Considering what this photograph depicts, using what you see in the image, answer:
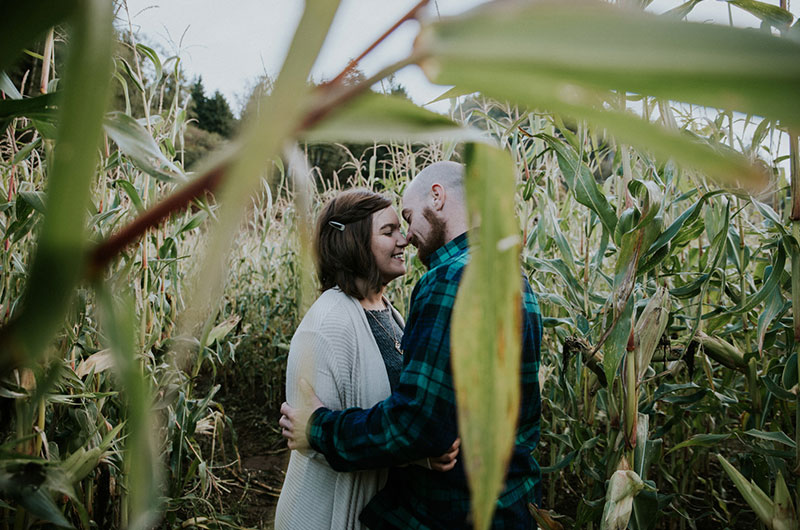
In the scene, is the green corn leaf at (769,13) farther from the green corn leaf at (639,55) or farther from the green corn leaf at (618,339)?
the green corn leaf at (639,55)

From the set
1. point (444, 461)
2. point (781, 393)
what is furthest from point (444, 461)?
point (781, 393)

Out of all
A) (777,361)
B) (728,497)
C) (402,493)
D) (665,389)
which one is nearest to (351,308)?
(402,493)

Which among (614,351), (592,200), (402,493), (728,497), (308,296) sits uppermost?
(592,200)

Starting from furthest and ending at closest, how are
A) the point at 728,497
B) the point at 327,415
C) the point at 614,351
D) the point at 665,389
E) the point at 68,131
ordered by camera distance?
1. the point at 728,497
2. the point at 665,389
3. the point at 327,415
4. the point at 614,351
5. the point at 68,131

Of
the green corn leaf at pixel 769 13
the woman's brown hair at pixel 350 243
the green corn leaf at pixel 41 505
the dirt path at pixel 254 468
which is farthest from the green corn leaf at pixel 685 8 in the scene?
the dirt path at pixel 254 468

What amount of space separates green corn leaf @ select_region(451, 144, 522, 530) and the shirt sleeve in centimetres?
60

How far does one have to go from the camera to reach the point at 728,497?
162 centimetres

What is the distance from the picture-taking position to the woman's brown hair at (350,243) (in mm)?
1215

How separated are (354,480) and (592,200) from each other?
0.75 meters

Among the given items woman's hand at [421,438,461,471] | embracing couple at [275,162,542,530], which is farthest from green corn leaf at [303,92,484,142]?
woman's hand at [421,438,461,471]

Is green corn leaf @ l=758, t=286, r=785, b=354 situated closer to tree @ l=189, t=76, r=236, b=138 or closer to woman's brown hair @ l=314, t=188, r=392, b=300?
woman's brown hair @ l=314, t=188, r=392, b=300

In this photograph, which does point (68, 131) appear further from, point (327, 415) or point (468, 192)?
point (327, 415)

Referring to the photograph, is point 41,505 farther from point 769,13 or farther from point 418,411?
point 769,13

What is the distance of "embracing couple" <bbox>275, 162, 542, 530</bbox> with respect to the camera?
2.51ft
